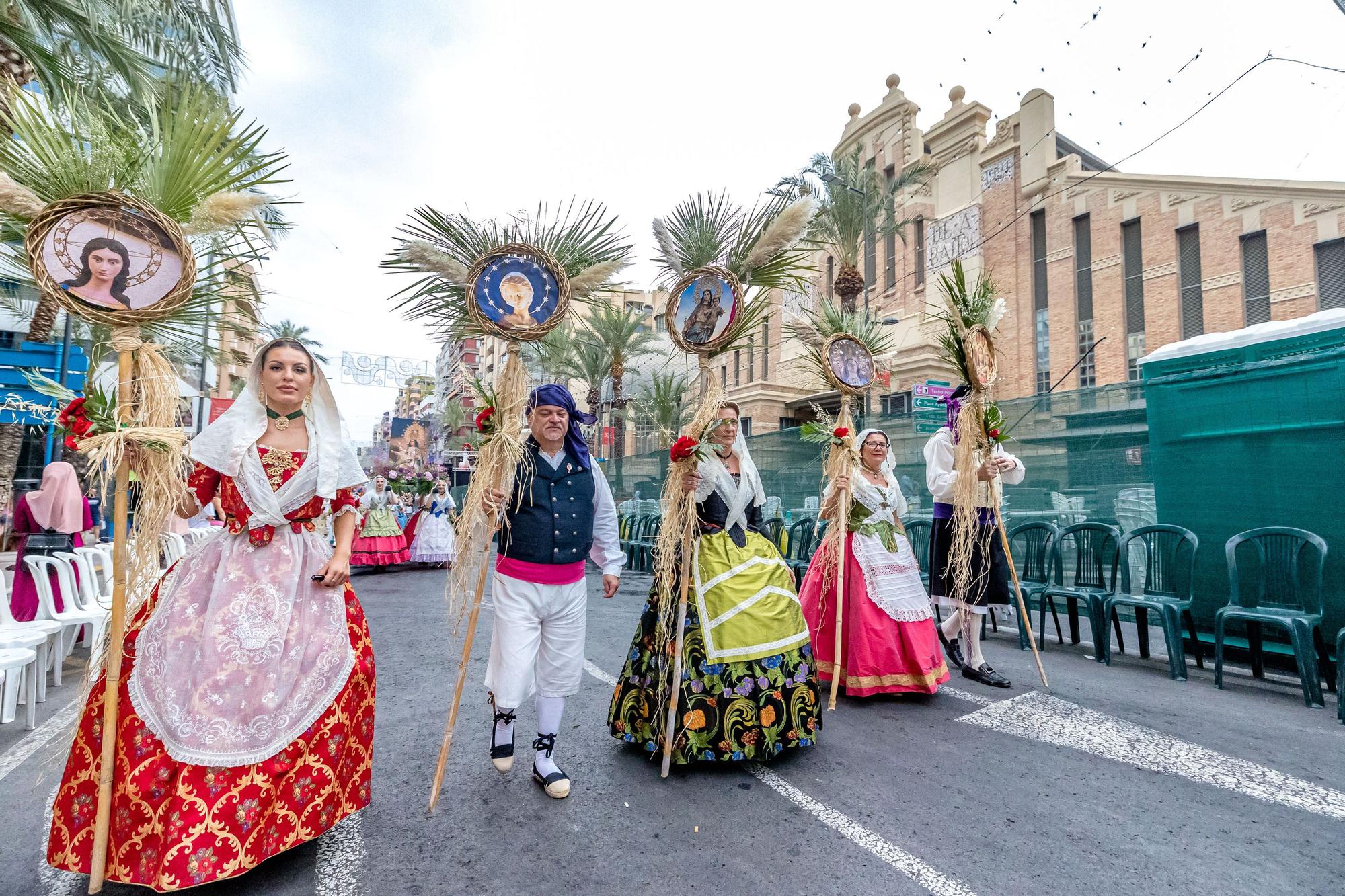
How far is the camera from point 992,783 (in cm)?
304

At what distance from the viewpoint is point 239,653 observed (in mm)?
2281

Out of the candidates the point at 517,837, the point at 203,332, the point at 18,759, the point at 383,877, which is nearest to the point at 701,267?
the point at 203,332

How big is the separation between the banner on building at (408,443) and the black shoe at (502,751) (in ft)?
80.4

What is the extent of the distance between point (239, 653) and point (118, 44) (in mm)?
10164

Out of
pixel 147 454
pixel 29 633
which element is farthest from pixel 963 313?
pixel 29 633

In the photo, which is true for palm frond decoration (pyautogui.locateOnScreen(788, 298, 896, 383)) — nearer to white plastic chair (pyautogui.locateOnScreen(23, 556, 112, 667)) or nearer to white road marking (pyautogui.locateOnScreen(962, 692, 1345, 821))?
white road marking (pyautogui.locateOnScreen(962, 692, 1345, 821))

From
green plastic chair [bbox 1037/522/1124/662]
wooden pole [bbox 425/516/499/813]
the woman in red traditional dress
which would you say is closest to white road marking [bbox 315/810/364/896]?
the woman in red traditional dress

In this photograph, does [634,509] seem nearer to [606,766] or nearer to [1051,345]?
[606,766]

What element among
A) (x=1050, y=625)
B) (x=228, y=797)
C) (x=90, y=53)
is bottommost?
(x=1050, y=625)

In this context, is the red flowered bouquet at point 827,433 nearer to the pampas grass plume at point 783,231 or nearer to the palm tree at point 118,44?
the pampas grass plume at point 783,231

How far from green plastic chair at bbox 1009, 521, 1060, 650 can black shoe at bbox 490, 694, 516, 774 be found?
15.8 ft

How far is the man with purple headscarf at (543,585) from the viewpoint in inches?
118

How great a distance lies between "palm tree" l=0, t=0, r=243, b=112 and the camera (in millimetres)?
7398

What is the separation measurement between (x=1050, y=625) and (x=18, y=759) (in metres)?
8.49
